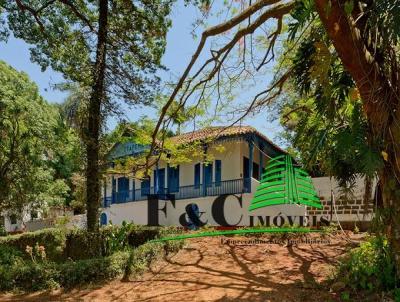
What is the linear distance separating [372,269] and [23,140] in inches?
750

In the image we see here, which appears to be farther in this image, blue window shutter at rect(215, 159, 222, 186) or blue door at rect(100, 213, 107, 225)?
blue door at rect(100, 213, 107, 225)

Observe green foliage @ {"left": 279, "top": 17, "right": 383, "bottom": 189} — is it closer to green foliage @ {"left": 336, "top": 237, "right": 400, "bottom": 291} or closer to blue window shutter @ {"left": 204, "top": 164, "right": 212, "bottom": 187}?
green foliage @ {"left": 336, "top": 237, "right": 400, "bottom": 291}

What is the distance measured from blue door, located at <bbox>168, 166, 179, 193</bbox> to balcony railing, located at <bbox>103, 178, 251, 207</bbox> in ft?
0.94

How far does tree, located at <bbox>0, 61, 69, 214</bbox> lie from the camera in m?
20.6

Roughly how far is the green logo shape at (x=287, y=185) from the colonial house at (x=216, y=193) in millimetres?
669

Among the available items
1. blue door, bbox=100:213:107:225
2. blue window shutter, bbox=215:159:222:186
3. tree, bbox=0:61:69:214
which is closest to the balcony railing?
blue door, bbox=100:213:107:225

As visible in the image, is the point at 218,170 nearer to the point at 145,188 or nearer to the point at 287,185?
the point at 145,188

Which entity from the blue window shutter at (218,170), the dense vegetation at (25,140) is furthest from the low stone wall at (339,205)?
the dense vegetation at (25,140)

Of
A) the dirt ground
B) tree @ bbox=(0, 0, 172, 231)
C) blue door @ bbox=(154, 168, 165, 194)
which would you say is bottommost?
the dirt ground

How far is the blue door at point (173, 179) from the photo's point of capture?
2431 centimetres

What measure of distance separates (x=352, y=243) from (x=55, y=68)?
9210 millimetres

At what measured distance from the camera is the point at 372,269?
6.84 metres

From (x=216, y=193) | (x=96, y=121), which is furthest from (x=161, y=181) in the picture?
(x=96, y=121)

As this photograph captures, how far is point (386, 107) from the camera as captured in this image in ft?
17.2
